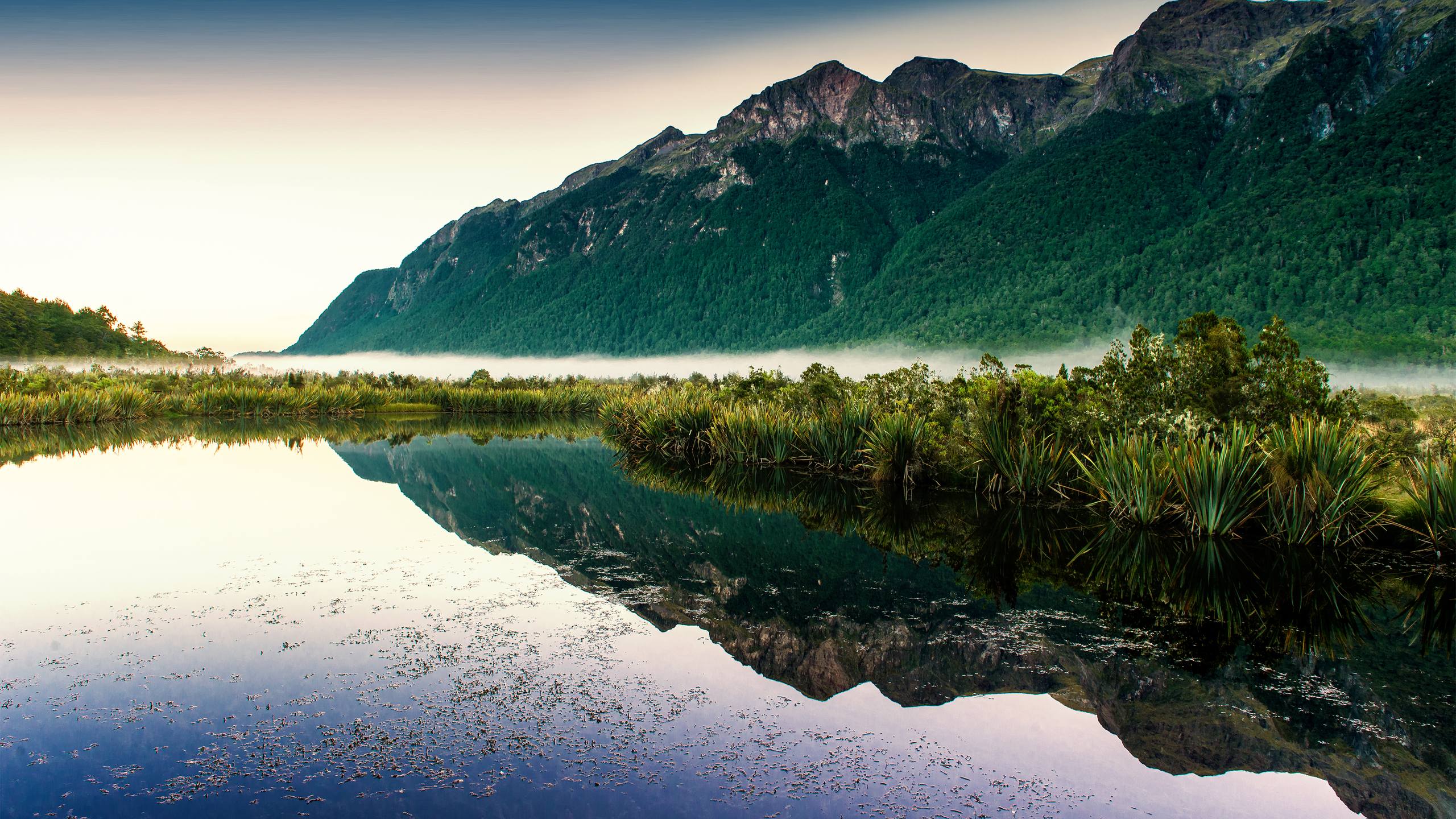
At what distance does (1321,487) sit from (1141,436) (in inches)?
111

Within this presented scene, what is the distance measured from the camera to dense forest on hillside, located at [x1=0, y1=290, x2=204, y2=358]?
255 ft

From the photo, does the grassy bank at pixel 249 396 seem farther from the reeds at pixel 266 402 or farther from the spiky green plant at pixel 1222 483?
the spiky green plant at pixel 1222 483

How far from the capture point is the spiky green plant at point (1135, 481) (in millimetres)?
12109

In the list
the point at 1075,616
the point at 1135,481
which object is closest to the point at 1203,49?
the point at 1135,481

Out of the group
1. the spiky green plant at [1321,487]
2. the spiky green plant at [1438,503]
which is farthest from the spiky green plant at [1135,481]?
the spiky green plant at [1438,503]

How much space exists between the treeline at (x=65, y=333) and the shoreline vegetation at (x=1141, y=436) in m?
80.0

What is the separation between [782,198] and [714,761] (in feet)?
575

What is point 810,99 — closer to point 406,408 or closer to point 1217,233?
point 1217,233

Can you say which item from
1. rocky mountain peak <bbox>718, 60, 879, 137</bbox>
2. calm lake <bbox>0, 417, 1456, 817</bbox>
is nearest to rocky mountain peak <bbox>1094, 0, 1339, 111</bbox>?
rocky mountain peak <bbox>718, 60, 879, 137</bbox>

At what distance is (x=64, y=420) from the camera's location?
111 ft

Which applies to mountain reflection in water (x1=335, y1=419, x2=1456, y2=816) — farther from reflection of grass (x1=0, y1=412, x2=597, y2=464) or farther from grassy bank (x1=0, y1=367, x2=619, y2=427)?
grassy bank (x1=0, y1=367, x2=619, y2=427)

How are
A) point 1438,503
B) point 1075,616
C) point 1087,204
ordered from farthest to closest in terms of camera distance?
point 1087,204, point 1438,503, point 1075,616

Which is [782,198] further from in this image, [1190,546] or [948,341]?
[1190,546]

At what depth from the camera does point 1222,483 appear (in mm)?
11578
